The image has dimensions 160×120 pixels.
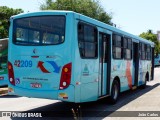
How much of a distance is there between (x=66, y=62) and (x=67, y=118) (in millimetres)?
1701

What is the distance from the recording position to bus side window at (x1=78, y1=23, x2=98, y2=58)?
931cm

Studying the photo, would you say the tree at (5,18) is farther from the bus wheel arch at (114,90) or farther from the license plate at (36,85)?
the license plate at (36,85)

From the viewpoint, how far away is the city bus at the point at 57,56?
8.93 metres

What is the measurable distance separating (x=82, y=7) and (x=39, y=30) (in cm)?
3257

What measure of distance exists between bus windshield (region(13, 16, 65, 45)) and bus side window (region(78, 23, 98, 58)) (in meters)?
0.57

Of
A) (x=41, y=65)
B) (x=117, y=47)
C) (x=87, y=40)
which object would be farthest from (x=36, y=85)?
(x=117, y=47)


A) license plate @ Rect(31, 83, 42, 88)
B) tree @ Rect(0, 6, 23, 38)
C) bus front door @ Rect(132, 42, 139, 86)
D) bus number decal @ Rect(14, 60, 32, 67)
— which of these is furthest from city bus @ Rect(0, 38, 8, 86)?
tree @ Rect(0, 6, 23, 38)

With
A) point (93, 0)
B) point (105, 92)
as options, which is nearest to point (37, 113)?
point (105, 92)

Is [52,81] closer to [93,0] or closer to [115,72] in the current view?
[115,72]

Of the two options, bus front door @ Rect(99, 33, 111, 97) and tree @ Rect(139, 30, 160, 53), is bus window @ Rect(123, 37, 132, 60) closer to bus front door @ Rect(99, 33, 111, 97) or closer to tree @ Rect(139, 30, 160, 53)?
bus front door @ Rect(99, 33, 111, 97)

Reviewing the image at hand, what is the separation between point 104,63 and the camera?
1123 centimetres

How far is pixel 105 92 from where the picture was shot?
1141 centimetres

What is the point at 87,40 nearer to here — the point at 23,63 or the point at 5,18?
the point at 23,63

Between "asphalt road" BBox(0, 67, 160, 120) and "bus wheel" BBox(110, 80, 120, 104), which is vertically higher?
"bus wheel" BBox(110, 80, 120, 104)
